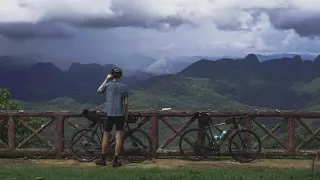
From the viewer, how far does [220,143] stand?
13062 millimetres

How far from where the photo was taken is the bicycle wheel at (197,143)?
1306cm

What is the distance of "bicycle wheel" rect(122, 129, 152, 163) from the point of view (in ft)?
41.7

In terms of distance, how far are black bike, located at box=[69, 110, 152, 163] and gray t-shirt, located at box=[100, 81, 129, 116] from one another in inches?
34.0

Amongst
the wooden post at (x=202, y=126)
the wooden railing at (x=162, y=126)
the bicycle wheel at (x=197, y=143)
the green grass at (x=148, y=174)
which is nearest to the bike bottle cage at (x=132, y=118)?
the wooden railing at (x=162, y=126)

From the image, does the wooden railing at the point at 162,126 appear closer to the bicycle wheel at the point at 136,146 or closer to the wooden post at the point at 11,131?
the wooden post at the point at 11,131

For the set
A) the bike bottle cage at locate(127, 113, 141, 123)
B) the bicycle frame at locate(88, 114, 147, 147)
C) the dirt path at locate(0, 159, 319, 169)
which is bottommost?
the dirt path at locate(0, 159, 319, 169)

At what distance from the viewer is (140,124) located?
12.9m

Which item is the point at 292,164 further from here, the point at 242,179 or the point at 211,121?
the point at 242,179

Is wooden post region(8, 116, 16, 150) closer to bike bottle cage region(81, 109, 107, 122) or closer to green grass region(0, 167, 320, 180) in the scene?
bike bottle cage region(81, 109, 107, 122)

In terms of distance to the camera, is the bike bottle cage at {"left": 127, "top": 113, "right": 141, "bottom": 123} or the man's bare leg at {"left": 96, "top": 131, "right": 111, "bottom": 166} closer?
the man's bare leg at {"left": 96, "top": 131, "right": 111, "bottom": 166}

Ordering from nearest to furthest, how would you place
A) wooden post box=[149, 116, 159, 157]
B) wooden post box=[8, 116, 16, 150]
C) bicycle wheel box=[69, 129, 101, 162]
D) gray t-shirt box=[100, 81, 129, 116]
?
1. gray t-shirt box=[100, 81, 129, 116]
2. bicycle wheel box=[69, 129, 101, 162]
3. wooden post box=[149, 116, 159, 157]
4. wooden post box=[8, 116, 16, 150]

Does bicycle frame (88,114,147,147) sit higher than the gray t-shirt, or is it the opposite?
the gray t-shirt

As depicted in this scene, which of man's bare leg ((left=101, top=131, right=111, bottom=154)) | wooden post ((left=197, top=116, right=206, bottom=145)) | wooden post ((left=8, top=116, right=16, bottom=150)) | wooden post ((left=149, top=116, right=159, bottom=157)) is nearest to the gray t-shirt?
man's bare leg ((left=101, top=131, right=111, bottom=154))

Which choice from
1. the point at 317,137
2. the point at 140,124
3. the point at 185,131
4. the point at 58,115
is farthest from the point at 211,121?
the point at 58,115
